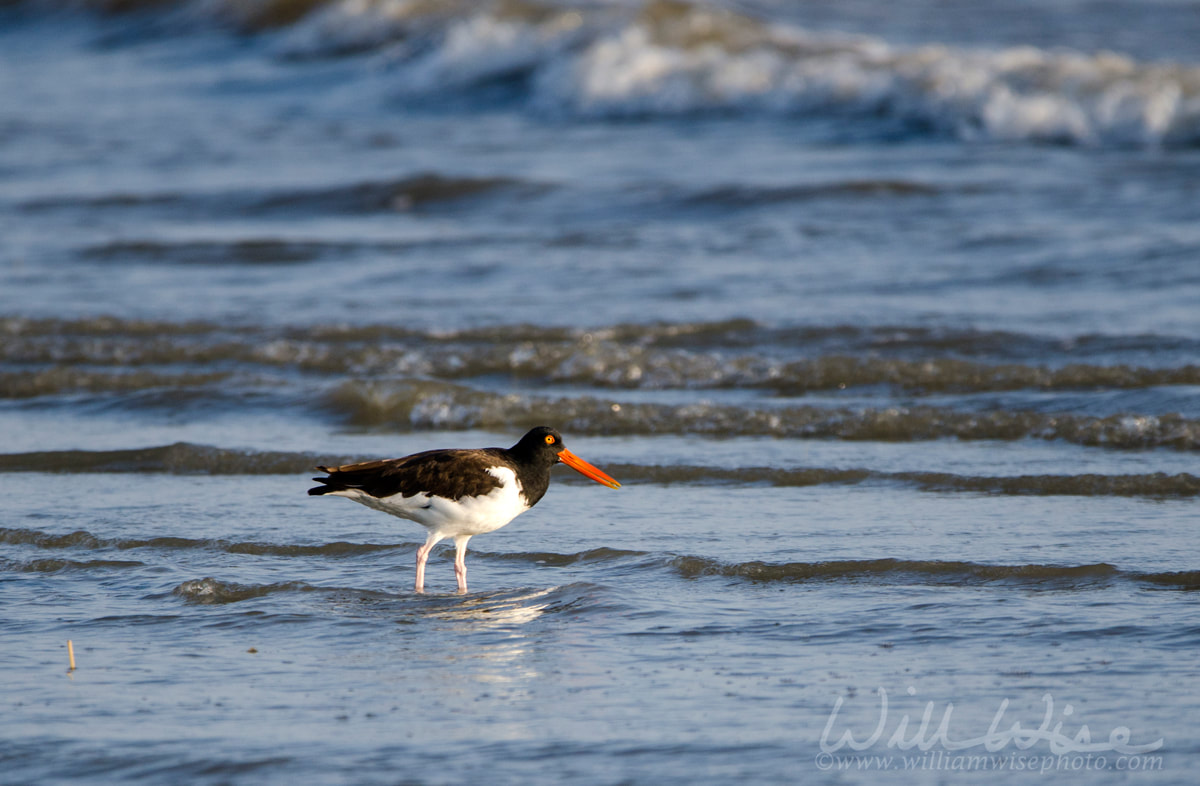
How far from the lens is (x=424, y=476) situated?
5648mm

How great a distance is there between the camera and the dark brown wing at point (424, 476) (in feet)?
18.4

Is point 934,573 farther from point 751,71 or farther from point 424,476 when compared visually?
point 751,71

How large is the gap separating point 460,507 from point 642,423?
2.69m

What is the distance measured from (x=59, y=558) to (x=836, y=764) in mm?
3609

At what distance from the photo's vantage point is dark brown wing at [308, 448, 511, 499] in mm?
5621

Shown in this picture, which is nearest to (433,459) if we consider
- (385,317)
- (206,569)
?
(206,569)

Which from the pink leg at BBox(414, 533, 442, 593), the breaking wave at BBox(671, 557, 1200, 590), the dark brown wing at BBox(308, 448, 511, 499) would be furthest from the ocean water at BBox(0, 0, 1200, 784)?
the dark brown wing at BBox(308, 448, 511, 499)

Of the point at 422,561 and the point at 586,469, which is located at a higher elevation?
the point at 586,469

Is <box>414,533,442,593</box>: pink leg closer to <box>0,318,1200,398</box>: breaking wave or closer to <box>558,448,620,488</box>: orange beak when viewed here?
<box>558,448,620,488</box>: orange beak

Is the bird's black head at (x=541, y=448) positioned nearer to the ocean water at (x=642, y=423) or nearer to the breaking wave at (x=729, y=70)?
the ocean water at (x=642, y=423)

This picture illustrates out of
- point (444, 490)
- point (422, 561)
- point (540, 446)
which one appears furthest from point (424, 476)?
point (540, 446)

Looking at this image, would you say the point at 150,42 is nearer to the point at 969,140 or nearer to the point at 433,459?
the point at 969,140

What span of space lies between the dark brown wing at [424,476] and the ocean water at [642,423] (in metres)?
0.40

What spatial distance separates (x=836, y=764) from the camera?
374 centimetres
